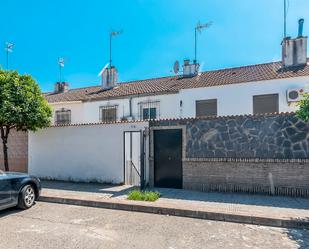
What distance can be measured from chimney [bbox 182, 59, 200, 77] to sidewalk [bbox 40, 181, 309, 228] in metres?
A: 10.9

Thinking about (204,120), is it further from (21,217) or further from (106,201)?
(21,217)

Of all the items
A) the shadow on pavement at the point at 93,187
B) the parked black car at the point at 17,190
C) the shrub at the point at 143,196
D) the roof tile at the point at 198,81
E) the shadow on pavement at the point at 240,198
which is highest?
the roof tile at the point at 198,81

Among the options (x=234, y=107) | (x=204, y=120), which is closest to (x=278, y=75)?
(x=234, y=107)

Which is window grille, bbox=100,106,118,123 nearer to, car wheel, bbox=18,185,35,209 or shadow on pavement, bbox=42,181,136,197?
shadow on pavement, bbox=42,181,136,197

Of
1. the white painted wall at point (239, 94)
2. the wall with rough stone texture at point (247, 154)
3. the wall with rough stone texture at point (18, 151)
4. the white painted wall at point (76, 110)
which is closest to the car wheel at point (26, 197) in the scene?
the wall with rough stone texture at point (247, 154)

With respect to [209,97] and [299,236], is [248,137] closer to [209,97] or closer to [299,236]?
[299,236]

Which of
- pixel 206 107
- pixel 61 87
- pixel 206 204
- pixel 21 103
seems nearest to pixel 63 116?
pixel 61 87

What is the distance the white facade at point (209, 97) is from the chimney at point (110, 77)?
8.55 ft

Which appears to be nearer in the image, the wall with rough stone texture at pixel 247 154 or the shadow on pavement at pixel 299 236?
the shadow on pavement at pixel 299 236

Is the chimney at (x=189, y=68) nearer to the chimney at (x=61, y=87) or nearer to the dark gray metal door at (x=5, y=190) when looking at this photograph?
the chimney at (x=61, y=87)

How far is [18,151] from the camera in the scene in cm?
1102

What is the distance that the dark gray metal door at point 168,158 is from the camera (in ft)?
26.9

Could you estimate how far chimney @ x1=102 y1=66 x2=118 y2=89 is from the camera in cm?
1903

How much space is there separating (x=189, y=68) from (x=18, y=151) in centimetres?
1164
